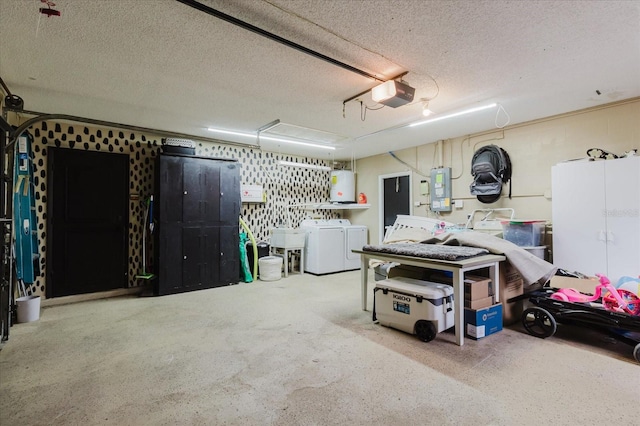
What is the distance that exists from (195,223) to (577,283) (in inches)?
193

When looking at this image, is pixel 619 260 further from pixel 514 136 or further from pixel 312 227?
pixel 312 227

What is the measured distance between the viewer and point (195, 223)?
4.87 meters

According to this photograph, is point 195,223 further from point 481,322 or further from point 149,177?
point 481,322

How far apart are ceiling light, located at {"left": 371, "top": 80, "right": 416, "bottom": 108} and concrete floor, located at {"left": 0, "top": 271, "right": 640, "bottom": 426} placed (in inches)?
88.1

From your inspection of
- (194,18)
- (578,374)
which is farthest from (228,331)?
(578,374)

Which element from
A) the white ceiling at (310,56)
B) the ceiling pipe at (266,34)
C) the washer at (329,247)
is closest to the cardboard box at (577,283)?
the white ceiling at (310,56)

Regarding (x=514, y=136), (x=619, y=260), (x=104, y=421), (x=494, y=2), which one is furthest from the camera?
(x=514, y=136)

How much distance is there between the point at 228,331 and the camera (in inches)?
123

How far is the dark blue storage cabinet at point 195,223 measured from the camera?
15.1ft

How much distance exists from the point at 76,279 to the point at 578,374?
5591mm

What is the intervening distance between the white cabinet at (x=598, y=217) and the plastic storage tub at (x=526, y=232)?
0.57ft

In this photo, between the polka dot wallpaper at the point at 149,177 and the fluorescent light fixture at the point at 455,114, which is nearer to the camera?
the fluorescent light fixture at the point at 455,114

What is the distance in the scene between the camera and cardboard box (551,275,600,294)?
317cm

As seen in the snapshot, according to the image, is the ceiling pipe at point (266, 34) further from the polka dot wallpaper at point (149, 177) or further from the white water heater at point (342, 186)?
the white water heater at point (342, 186)
